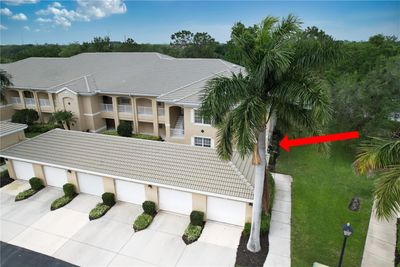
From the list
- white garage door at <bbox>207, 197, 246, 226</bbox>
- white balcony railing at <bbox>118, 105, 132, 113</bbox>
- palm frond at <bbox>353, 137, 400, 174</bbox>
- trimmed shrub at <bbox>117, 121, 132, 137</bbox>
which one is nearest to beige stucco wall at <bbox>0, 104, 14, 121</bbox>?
white balcony railing at <bbox>118, 105, 132, 113</bbox>

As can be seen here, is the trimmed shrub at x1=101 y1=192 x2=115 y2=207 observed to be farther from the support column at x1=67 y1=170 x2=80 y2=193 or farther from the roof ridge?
the roof ridge

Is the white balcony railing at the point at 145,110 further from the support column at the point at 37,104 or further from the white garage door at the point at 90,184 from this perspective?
the support column at the point at 37,104

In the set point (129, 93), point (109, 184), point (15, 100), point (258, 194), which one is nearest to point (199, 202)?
point (258, 194)

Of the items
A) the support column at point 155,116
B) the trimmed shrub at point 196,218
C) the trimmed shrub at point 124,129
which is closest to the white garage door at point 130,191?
the trimmed shrub at point 196,218

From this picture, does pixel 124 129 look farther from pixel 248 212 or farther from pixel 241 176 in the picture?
pixel 248 212

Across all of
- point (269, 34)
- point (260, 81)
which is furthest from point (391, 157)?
point (269, 34)

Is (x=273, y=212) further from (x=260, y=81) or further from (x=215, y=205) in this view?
(x=260, y=81)
